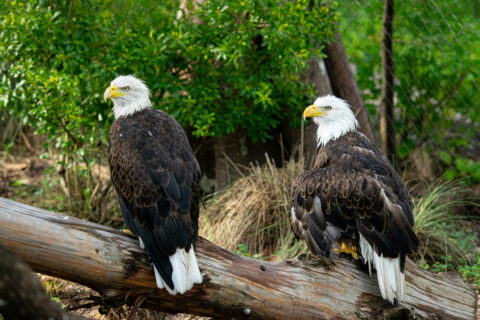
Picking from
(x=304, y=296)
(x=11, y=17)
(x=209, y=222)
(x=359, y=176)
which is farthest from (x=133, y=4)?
(x=304, y=296)

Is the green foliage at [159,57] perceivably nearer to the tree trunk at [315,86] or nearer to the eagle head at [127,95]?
the tree trunk at [315,86]

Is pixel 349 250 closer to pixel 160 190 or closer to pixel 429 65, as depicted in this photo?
pixel 160 190

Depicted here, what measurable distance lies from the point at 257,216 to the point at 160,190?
2.21 metres

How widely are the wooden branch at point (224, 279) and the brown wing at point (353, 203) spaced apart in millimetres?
246

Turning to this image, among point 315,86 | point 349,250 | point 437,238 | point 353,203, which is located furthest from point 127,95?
point 437,238

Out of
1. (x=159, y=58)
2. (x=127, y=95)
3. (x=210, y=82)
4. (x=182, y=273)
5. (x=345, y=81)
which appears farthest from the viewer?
(x=345, y=81)

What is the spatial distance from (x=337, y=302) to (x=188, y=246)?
3.14 ft

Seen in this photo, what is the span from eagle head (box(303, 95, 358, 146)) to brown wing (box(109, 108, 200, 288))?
114cm

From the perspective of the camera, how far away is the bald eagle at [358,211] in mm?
3318

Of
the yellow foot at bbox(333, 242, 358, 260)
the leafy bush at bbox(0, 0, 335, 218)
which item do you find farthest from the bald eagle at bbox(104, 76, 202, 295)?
the leafy bush at bbox(0, 0, 335, 218)

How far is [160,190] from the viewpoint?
3146 millimetres

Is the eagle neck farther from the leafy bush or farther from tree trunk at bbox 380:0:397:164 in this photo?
tree trunk at bbox 380:0:397:164

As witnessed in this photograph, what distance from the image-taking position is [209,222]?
212 inches

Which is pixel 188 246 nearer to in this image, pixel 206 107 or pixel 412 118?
pixel 206 107
